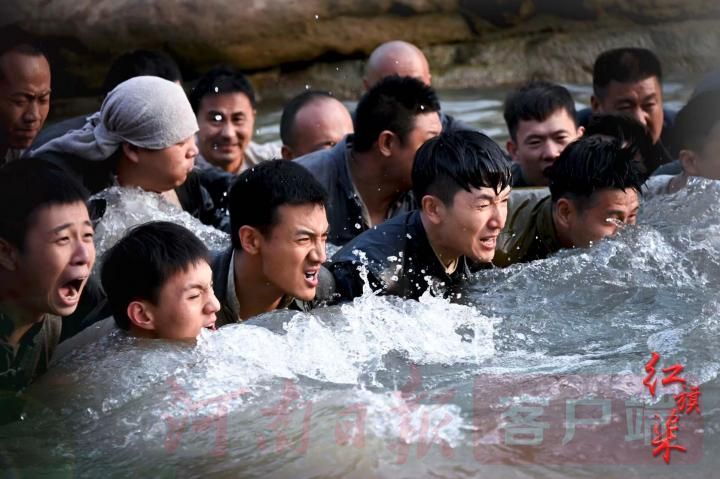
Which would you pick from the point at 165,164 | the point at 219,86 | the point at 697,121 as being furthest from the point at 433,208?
the point at 219,86

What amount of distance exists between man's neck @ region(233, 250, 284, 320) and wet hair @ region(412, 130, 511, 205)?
77 centimetres

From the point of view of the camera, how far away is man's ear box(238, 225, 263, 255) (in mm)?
3918

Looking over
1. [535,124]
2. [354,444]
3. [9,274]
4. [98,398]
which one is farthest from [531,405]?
[535,124]

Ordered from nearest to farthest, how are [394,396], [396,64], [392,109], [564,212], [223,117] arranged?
[394,396], [564,212], [392,109], [223,117], [396,64]

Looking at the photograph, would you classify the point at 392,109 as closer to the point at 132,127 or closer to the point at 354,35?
the point at 132,127

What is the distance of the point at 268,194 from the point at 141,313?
674 mm

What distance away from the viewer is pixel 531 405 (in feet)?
10.6

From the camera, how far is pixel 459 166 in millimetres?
4234

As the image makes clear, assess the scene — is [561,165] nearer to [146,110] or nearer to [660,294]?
[660,294]

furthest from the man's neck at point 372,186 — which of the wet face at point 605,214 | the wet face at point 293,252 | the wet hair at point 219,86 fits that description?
the wet face at point 293,252

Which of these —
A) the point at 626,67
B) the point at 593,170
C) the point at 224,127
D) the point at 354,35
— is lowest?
the point at 593,170

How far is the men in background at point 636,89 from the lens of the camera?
593cm

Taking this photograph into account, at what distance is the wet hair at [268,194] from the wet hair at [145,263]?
1.21 ft

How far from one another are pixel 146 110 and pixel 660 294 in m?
2.10
